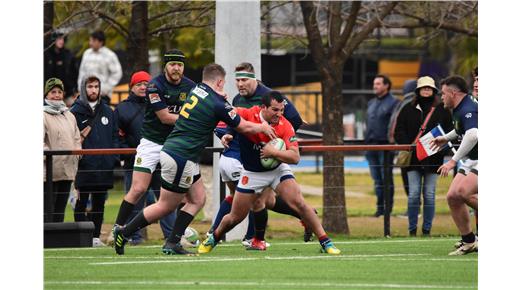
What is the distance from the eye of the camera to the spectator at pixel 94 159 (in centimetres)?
1825

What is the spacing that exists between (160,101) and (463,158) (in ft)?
11.0

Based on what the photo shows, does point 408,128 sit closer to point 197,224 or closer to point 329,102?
point 329,102

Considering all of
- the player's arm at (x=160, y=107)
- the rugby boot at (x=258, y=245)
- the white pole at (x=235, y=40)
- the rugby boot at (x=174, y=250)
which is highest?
the white pole at (x=235, y=40)

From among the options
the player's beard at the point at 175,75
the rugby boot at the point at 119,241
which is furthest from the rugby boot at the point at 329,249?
the player's beard at the point at 175,75

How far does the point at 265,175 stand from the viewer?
14711mm

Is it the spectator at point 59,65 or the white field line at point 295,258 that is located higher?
the spectator at point 59,65

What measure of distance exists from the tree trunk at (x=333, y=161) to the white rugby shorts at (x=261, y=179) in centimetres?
557

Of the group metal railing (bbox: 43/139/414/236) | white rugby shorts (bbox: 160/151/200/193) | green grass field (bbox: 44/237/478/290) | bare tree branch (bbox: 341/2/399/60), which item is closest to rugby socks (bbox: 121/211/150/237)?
green grass field (bbox: 44/237/478/290)

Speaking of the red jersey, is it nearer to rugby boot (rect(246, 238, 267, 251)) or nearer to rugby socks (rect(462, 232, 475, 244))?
rugby boot (rect(246, 238, 267, 251))

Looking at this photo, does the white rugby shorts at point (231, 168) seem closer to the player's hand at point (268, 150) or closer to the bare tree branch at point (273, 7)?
the player's hand at point (268, 150)
